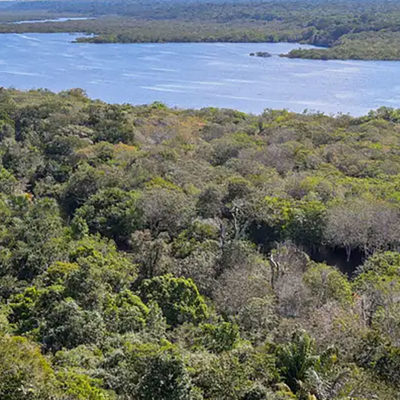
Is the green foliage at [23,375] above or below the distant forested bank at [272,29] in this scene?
below

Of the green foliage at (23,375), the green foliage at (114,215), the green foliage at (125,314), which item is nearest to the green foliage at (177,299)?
the green foliage at (125,314)

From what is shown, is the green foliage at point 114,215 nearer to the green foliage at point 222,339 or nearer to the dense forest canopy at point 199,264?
the dense forest canopy at point 199,264

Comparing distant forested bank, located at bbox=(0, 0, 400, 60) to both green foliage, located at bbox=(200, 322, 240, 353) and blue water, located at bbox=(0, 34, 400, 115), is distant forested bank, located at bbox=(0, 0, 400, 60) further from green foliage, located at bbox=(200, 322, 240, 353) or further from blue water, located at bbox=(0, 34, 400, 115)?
green foliage, located at bbox=(200, 322, 240, 353)

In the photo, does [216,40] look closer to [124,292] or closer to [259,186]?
[259,186]

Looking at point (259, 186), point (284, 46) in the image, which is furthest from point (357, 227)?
point (284, 46)

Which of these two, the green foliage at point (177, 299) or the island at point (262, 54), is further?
the island at point (262, 54)

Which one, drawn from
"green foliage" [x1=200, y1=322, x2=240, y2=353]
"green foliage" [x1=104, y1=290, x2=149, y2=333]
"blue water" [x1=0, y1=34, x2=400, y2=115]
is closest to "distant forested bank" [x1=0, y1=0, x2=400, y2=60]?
"blue water" [x1=0, y1=34, x2=400, y2=115]
